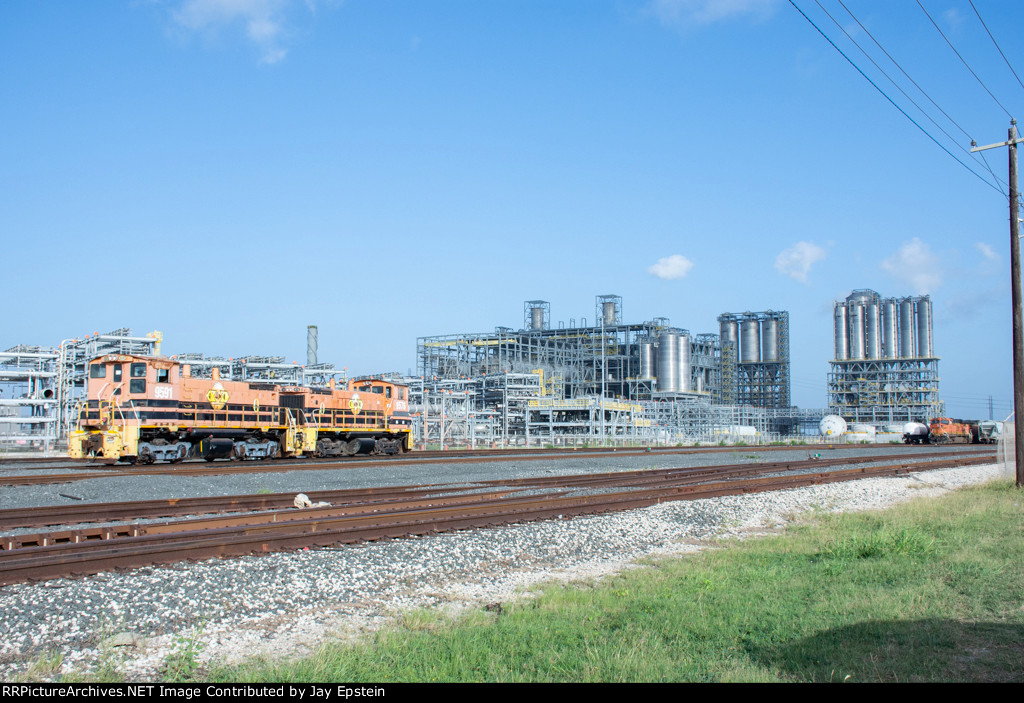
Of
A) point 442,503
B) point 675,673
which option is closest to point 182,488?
point 442,503

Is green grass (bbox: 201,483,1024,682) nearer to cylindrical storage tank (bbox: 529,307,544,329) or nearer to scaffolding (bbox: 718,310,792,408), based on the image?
cylindrical storage tank (bbox: 529,307,544,329)

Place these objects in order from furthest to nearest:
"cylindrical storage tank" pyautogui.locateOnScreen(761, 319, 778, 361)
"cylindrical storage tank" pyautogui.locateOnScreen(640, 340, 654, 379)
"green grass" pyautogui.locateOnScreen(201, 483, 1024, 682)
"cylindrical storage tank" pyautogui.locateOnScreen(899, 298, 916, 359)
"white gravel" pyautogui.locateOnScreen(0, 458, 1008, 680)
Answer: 1. "cylindrical storage tank" pyautogui.locateOnScreen(761, 319, 778, 361)
2. "cylindrical storage tank" pyautogui.locateOnScreen(899, 298, 916, 359)
3. "cylindrical storage tank" pyautogui.locateOnScreen(640, 340, 654, 379)
4. "white gravel" pyautogui.locateOnScreen(0, 458, 1008, 680)
5. "green grass" pyautogui.locateOnScreen(201, 483, 1024, 682)

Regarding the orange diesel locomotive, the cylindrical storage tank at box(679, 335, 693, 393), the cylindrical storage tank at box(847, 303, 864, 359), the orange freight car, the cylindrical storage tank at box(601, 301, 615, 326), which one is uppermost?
the cylindrical storage tank at box(601, 301, 615, 326)

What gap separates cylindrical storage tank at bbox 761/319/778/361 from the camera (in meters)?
82.4

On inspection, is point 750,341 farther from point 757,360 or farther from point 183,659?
point 183,659

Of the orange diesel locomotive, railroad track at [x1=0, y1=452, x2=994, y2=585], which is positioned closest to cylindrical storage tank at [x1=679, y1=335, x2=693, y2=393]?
the orange diesel locomotive

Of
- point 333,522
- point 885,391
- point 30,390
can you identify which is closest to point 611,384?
point 885,391

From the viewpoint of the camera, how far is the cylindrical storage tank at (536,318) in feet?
261

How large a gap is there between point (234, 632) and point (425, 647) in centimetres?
177

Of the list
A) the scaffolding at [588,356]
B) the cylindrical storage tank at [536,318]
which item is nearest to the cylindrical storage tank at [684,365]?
the scaffolding at [588,356]

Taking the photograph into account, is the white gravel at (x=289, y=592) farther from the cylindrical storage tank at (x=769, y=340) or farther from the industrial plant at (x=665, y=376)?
the cylindrical storage tank at (x=769, y=340)

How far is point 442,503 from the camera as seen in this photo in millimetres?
13680

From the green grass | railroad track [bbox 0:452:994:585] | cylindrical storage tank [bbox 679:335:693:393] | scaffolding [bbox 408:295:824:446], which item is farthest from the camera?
cylindrical storage tank [bbox 679:335:693:393]

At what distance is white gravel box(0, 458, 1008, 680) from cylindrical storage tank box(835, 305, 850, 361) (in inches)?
2806
